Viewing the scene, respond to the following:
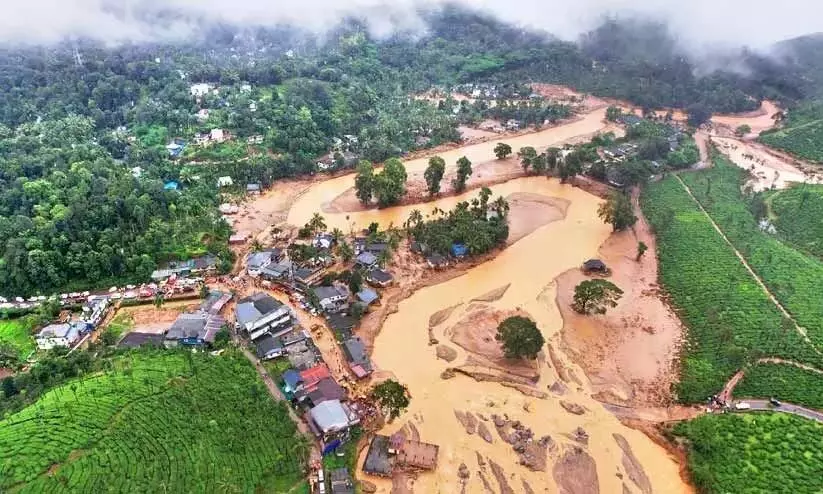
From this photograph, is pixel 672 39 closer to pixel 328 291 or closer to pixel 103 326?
pixel 328 291

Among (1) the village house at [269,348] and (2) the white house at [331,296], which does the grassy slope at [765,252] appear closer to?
(2) the white house at [331,296]

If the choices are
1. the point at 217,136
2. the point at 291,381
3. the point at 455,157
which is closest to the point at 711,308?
the point at 291,381

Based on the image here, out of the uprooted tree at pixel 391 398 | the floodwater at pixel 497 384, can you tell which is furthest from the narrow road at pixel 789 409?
the uprooted tree at pixel 391 398

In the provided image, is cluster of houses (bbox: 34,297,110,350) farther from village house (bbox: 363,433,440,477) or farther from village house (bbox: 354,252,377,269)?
village house (bbox: 363,433,440,477)

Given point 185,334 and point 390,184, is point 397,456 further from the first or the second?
point 390,184

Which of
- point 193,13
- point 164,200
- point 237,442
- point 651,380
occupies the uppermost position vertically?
point 193,13

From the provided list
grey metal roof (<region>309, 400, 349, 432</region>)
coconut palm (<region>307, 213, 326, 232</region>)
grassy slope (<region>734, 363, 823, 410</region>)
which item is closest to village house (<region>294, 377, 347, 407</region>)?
grey metal roof (<region>309, 400, 349, 432</region>)

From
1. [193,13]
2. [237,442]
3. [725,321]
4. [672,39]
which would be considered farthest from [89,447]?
[672,39]
